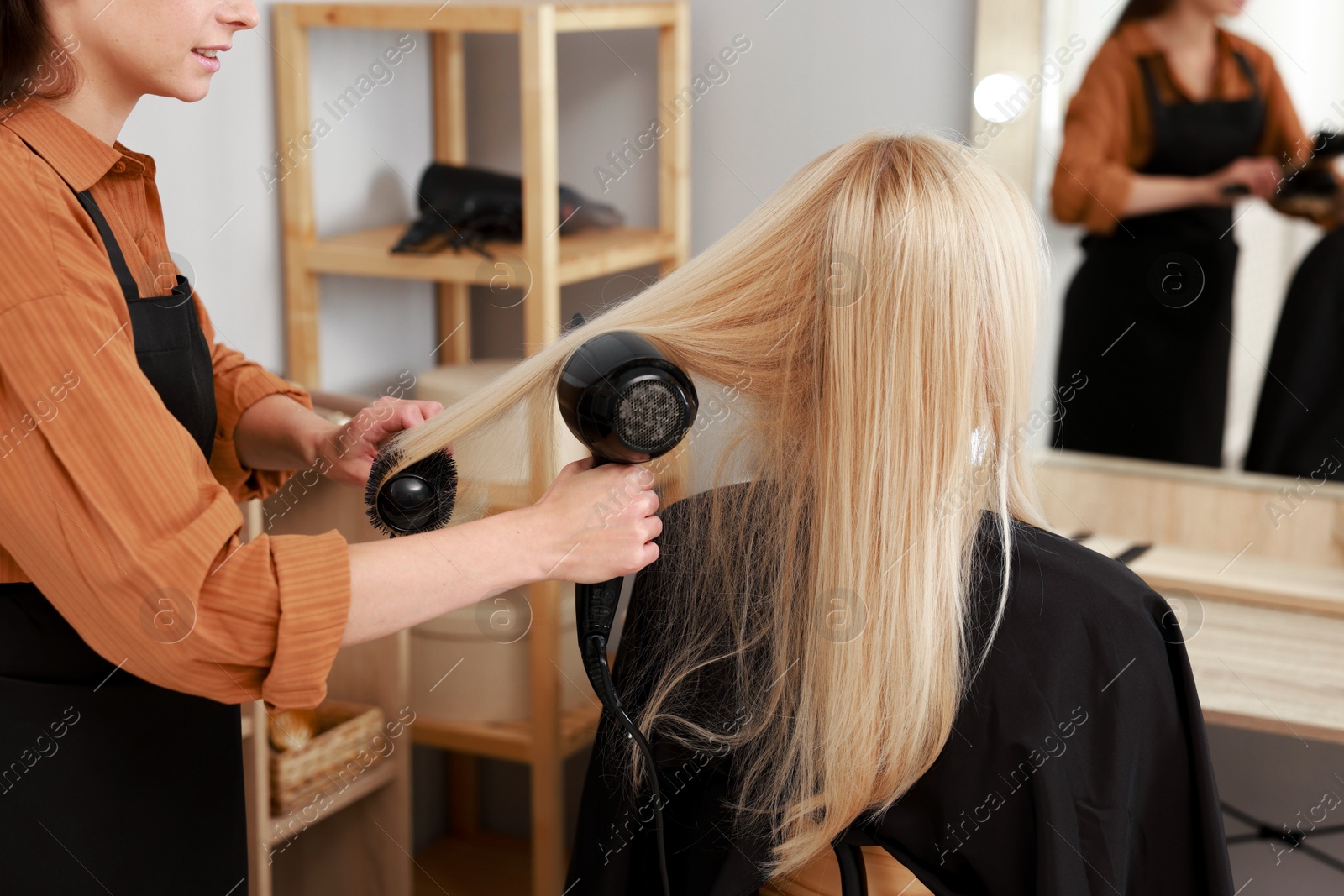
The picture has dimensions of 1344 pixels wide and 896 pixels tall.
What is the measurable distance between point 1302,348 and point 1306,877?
2.62ft

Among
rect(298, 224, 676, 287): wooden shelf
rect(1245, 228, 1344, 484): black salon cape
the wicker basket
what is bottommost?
the wicker basket

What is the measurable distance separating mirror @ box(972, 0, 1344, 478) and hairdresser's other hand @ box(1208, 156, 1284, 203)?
0.05ft

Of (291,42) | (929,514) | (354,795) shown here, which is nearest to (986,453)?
(929,514)

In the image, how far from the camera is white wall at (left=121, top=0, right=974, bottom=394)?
1778 mm

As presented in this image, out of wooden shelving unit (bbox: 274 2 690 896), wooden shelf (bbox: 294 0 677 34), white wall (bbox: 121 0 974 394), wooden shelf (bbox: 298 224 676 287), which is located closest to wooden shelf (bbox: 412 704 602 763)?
wooden shelving unit (bbox: 274 2 690 896)

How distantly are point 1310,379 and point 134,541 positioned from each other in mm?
1472

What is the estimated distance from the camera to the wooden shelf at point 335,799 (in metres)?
1.63

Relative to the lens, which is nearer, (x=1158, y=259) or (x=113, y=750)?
(x=113, y=750)

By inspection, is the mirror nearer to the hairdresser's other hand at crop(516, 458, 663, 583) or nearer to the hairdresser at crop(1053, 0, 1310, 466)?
the hairdresser at crop(1053, 0, 1310, 466)
